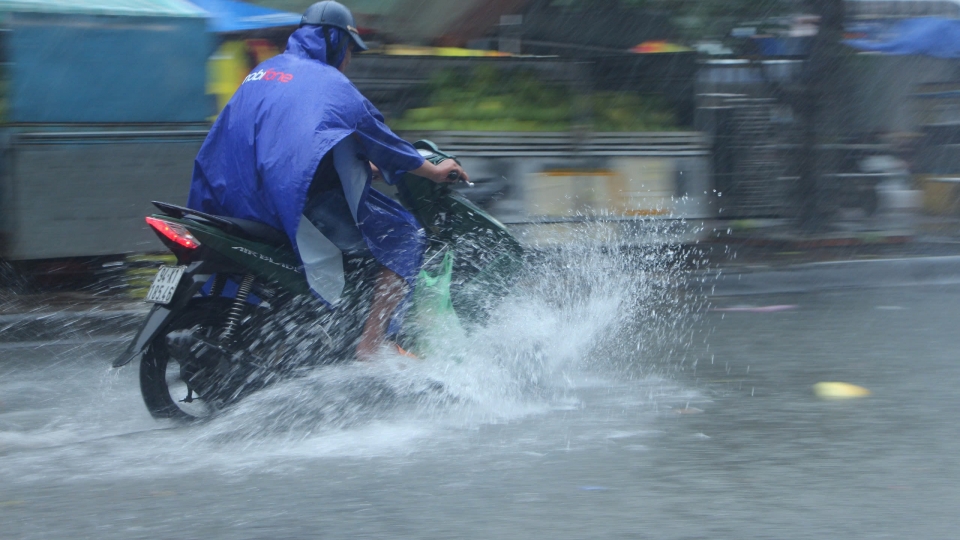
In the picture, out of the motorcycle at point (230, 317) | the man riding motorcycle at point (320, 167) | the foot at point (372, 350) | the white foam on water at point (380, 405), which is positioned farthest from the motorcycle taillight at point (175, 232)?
the foot at point (372, 350)

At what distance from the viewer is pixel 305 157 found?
401cm

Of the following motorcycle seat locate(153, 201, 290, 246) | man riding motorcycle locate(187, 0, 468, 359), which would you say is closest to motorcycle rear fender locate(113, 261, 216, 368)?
motorcycle seat locate(153, 201, 290, 246)

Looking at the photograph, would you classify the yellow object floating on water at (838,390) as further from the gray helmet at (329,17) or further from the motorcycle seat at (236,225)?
the gray helmet at (329,17)

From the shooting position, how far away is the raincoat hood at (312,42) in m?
4.29

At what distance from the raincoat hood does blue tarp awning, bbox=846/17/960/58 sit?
6871 mm

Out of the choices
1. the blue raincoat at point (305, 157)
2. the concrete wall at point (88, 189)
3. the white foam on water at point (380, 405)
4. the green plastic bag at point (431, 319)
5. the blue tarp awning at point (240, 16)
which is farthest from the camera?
the blue tarp awning at point (240, 16)

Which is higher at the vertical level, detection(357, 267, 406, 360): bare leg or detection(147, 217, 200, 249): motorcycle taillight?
detection(147, 217, 200, 249): motorcycle taillight

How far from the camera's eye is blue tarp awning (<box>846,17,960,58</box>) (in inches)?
395

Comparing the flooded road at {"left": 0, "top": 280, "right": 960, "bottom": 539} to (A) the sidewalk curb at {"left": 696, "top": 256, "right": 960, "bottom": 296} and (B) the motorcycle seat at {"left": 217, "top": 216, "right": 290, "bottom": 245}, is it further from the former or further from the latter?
(A) the sidewalk curb at {"left": 696, "top": 256, "right": 960, "bottom": 296}

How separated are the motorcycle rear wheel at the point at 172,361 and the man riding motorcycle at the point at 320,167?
0.38 m

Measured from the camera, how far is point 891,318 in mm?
6574

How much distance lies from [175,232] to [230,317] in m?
0.40

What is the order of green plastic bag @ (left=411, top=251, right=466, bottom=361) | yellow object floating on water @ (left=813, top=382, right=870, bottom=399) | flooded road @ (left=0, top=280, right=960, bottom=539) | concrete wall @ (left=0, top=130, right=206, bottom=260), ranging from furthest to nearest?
1. concrete wall @ (left=0, top=130, right=206, bottom=260)
2. yellow object floating on water @ (left=813, top=382, right=870, bottom=399)
3. green plastic bag @ (left=411, top=251, right=466, bottom=361)
4. flooded road @ (left=0, top=280, right=960, bottom=539)

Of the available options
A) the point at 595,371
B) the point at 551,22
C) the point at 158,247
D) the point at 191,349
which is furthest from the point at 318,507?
the point at 551,22
